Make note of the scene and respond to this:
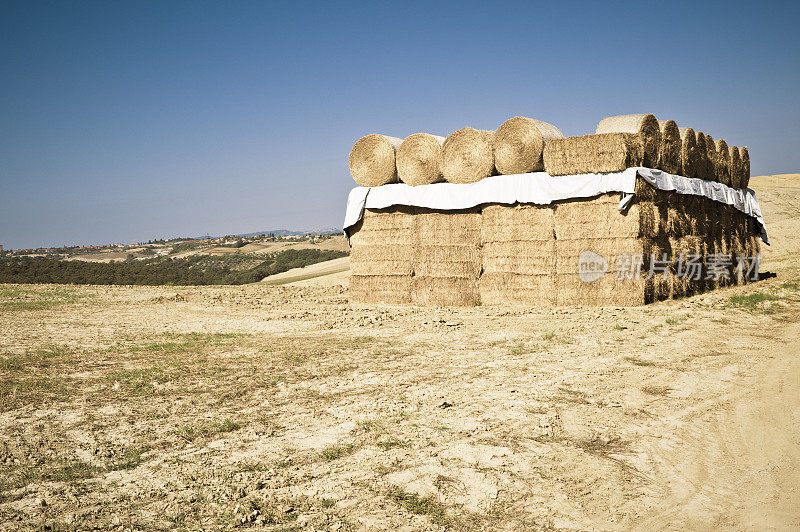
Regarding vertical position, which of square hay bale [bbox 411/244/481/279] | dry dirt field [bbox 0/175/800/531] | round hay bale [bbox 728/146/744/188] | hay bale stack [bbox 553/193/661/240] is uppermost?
round hay bale [bbox 728/146/744/188]

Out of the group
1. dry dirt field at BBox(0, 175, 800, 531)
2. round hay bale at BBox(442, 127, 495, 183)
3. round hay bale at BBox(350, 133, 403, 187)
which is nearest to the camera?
dry dirt field at BBox(0, 175, 800, 531)

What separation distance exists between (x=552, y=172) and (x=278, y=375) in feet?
28.6

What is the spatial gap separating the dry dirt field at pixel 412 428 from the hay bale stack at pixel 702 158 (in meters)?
5.98

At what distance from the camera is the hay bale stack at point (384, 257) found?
1586cm

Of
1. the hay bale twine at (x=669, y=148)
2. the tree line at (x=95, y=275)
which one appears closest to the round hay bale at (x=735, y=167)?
the hay bale twine at (x=669, y=148)

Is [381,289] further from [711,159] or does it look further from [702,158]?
[711,159]

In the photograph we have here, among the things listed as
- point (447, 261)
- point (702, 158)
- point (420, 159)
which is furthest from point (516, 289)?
point (702, 158)

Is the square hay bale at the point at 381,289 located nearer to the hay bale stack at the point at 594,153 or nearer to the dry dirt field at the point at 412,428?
the dry dirt field at the point at 412,428

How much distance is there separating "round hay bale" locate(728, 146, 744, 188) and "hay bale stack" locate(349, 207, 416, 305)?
1066 centimetres

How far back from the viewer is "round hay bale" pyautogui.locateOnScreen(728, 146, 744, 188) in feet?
60.8

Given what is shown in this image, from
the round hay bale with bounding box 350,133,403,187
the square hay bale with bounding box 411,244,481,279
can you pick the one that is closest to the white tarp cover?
the round hay bale with bounding box 350,133,403,187

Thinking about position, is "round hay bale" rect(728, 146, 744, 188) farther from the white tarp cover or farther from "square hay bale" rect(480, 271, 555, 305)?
"square hay bale" rect(480, 271, 555, 305)

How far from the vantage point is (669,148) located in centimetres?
1438

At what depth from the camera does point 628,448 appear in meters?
5.03
